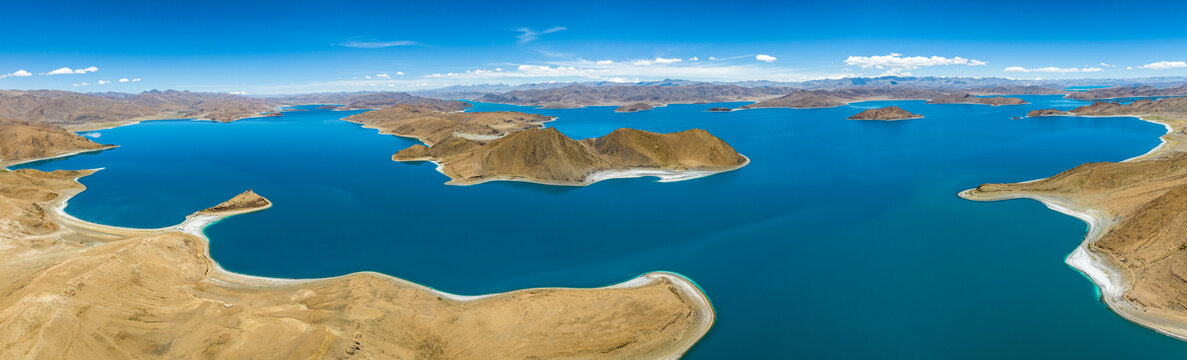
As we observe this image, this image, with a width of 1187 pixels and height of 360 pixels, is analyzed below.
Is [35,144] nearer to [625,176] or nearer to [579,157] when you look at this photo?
[579,157]

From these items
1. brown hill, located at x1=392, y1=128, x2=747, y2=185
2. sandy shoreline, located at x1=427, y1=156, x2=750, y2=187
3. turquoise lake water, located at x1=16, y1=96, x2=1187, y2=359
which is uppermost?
brown hill, located at x1=392, y1=128, x2=747, y2=185

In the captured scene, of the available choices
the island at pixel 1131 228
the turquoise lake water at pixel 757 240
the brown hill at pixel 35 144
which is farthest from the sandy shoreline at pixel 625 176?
the brown hill at pixel 35 144

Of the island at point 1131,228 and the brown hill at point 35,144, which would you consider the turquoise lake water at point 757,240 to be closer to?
the island at point 1131,228

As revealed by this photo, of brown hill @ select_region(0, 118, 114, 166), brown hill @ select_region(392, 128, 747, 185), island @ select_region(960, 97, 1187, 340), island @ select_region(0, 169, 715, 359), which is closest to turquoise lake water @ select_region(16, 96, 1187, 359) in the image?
island @ select_region(960, 97, 1187, 340)

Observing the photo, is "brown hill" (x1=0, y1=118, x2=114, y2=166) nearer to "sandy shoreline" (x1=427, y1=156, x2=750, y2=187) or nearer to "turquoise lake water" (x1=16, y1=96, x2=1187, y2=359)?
"turquoise lake water" (x1=16, y1=96, x2=1187, y2=359)

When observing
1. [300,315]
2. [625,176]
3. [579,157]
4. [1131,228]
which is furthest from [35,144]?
A: [1131,228]
